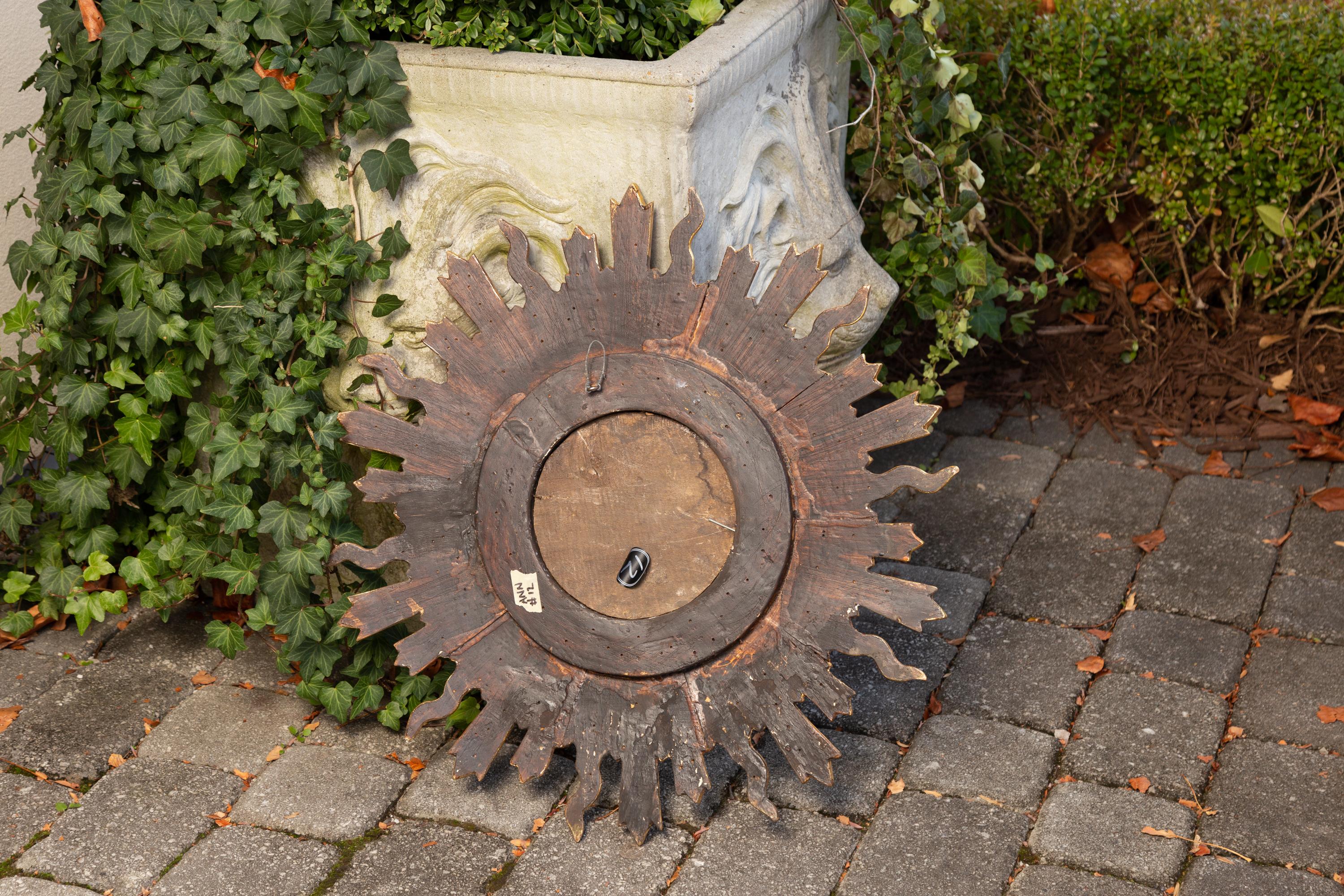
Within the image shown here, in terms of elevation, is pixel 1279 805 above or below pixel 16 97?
below

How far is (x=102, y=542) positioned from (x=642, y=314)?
159 cm

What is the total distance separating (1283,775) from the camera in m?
2.79

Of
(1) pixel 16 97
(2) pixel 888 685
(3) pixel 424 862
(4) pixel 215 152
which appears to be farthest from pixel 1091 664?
(1) pixel 16 97

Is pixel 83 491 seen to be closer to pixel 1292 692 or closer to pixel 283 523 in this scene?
pixel 283 523

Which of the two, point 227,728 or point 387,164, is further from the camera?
point 227,728

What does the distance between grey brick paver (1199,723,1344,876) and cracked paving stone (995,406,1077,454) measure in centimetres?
145

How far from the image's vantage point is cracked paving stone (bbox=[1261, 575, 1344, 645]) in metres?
3.25

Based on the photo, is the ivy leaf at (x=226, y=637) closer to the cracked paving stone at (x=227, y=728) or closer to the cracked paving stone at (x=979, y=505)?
the cracked paving stone at (x=227, y=728)

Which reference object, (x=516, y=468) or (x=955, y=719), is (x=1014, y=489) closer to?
(x=955, y=719)

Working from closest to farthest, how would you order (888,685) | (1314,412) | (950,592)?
1. (888,685)
2. (950,592)
3. (1314,412)

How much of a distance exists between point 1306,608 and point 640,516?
184cm

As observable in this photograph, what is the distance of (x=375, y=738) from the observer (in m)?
3.03

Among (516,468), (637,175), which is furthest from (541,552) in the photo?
(637,175)

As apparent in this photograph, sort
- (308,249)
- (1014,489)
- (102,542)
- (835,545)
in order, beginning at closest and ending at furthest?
1. (835,545)
2. (308,249)
3. (102,542)
4. (1014,489)
